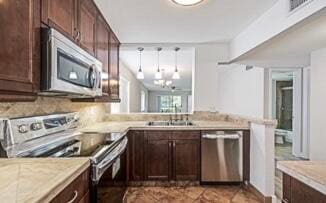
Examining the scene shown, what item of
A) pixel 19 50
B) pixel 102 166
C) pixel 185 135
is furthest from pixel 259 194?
pixel 19 50

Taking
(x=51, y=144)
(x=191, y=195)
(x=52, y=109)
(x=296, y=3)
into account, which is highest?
(x=296, y=3)

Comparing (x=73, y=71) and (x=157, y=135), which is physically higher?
(x=73, y=71)

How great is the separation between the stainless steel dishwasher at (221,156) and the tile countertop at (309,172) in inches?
83.4

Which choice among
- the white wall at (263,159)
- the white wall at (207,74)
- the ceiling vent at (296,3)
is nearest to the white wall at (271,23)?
the ceiling vent at (296,3)

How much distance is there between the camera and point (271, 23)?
9.07 feet

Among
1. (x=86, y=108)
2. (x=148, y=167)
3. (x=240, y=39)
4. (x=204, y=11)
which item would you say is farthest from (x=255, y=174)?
(x=86, y=108)

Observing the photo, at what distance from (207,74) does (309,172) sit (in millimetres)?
3221

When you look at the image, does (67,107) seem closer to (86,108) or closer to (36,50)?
(86,108)

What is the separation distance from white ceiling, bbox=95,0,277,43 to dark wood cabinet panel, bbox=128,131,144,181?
1406mm

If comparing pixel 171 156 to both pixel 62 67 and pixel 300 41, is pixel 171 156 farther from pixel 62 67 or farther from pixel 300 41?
pixel 62 67

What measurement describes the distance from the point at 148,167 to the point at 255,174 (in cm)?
138

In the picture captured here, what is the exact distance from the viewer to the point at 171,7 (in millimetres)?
2811

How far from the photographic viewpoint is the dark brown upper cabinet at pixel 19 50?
1.19m

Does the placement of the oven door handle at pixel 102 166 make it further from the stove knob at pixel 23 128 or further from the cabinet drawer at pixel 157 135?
the cabinet drawer at pixel 157 135
